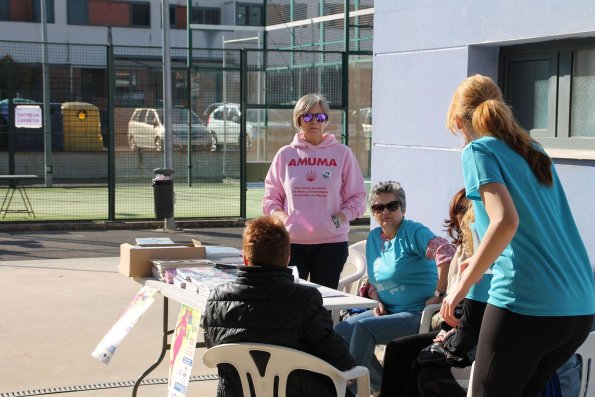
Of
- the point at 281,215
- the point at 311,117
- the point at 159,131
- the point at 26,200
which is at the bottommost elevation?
the point at 26,200

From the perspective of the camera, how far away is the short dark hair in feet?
12.6

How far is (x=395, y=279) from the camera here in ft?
17.4

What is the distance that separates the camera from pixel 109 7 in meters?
47.8

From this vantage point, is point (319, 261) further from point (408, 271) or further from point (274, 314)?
point (274, 314)

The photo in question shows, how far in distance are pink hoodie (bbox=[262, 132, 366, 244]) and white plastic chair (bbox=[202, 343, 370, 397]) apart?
Answer: 7.17 feet

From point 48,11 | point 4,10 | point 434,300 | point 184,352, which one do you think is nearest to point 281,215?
point 434,300

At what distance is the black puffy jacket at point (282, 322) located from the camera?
3766 mm

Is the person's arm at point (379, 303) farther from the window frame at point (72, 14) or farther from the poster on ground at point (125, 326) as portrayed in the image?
the window frame at point (72, 14)

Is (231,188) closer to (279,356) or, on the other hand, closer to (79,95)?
(79,95)

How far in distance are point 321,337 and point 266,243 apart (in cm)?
42

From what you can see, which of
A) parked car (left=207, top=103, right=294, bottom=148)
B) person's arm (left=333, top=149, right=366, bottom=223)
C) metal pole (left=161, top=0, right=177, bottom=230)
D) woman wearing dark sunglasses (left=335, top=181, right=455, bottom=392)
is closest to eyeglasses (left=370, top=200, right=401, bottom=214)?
woman wearing dark sunglasses (left=335, top=181, right=455, bottom=392)

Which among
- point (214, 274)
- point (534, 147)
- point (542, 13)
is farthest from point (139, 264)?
point (542, 13)

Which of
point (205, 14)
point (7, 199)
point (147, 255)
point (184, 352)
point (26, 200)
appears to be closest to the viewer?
point (184, 352)

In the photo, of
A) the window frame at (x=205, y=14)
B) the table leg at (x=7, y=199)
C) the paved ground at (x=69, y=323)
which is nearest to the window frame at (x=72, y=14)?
the window frame at (x=205, y=14)
